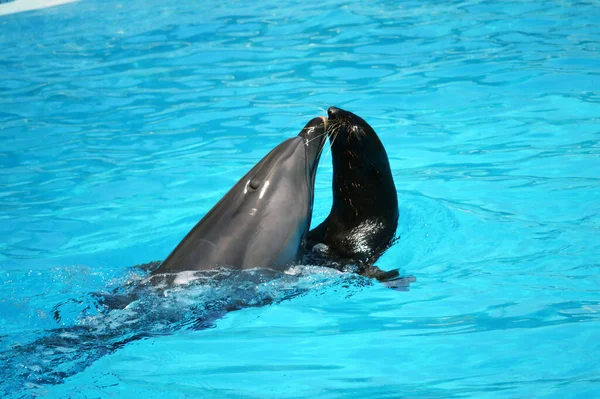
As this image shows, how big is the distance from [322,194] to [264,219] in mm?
2354

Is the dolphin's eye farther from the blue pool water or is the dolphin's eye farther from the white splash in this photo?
the white splash

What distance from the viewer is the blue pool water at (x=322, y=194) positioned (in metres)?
3.95

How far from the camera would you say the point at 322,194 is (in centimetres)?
679

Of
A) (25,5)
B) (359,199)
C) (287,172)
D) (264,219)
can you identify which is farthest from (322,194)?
(25,5)

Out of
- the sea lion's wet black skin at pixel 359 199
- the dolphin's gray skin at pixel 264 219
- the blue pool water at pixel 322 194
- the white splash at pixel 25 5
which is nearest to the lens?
the blue pool water at pixel 322 194

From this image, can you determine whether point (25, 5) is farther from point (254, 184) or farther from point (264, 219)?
point (264, 219)

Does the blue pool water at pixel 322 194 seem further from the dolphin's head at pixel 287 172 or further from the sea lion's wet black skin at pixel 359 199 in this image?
the dolphin's head at pixel 287 172

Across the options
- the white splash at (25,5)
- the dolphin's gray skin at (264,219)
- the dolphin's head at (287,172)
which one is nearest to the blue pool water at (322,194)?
the dolphin's gray skin at (264,219)

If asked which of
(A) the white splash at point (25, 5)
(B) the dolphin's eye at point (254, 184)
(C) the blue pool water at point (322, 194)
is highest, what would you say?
(A) the white splash at point (25, 5)

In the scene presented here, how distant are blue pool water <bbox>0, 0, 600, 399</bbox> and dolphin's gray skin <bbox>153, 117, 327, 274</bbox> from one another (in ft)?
0.63

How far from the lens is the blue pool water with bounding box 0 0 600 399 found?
13.0ft

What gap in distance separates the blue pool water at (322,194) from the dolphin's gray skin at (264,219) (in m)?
0.19

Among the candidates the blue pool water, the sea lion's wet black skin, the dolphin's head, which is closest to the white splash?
the blue pool water

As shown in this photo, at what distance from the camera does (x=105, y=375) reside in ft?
13.4
